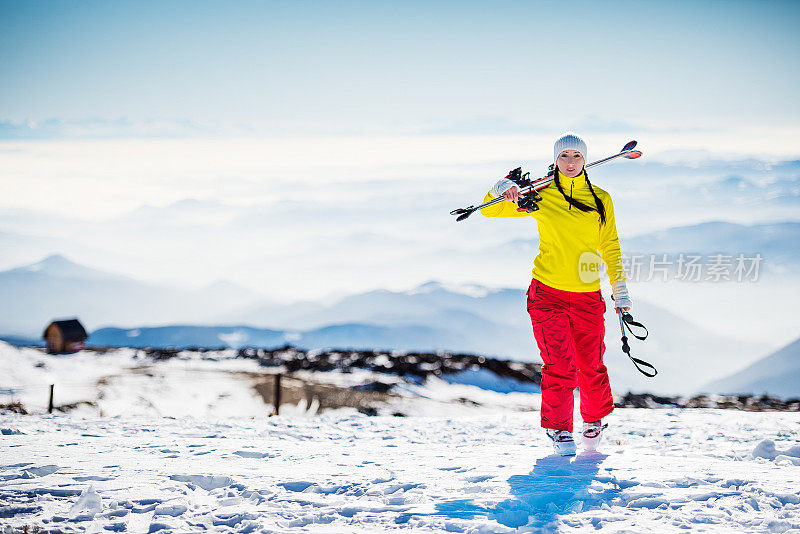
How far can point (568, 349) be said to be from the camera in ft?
17.1

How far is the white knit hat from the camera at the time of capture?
5402 mm

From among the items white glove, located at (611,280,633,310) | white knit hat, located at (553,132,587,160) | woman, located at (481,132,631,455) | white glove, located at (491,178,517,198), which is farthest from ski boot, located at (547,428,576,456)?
white knit hat, located at (553,132,587,160)

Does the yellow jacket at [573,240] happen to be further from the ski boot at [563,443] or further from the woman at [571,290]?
the ski boot at [563,443]

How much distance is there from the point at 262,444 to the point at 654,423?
13.9 feet

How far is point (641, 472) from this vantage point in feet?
14.8

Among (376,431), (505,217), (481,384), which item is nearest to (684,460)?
(505,217)

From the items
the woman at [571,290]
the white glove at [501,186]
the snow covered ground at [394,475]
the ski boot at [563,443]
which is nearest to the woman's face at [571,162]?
the woman at [571,290]

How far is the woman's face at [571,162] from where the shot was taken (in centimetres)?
539

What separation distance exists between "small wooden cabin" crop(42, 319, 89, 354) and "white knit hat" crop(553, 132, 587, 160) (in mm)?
36107

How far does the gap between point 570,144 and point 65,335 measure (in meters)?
37.0

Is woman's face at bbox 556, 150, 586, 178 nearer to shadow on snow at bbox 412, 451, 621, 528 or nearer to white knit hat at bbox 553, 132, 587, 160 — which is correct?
white knit hat at bbox 553, 132, 587, 160

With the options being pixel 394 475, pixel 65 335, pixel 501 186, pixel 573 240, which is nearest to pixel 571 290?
pixel 573 240

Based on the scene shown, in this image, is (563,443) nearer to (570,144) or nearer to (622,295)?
(622,295)

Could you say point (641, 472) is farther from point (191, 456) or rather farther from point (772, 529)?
point (191, 456)
